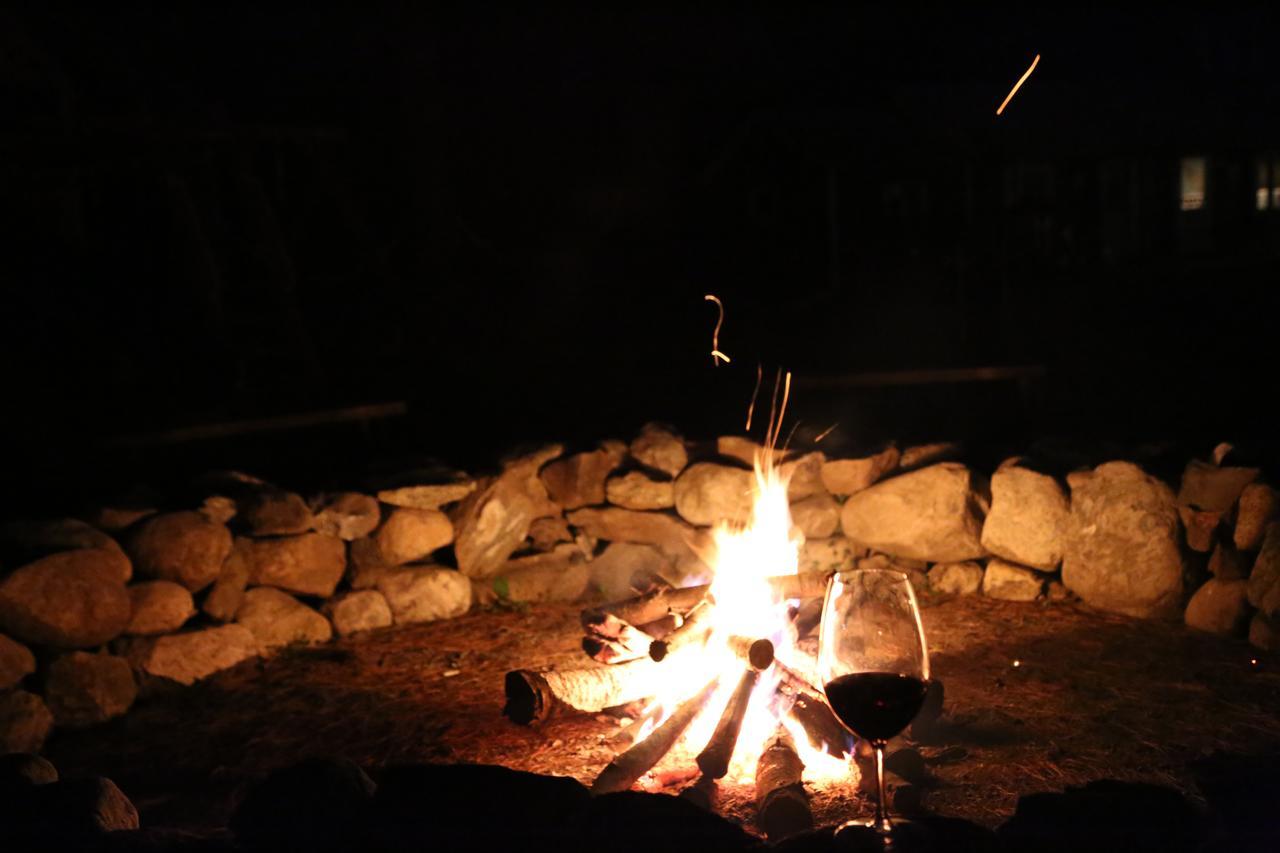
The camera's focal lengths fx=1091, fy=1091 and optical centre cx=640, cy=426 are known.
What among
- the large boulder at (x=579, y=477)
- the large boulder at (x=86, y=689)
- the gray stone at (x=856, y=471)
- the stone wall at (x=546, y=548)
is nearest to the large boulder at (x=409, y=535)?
the stone wall at (x=546, y=548)

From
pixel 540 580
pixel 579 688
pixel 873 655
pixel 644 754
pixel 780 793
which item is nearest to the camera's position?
pixel 873 655

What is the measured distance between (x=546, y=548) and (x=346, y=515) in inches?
46.0

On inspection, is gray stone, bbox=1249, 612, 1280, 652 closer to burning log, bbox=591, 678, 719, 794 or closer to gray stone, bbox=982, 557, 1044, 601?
gray stone, bbox=982, 557, 1044, 601

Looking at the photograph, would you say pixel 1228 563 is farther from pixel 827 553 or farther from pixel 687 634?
pixel 687 634

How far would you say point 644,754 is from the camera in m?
3.81

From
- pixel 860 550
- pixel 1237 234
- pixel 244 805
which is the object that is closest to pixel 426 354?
pixel 860 550

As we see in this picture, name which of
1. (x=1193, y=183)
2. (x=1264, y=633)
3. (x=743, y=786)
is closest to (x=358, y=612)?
(x=743, y=786)

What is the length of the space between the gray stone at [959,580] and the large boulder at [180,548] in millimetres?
3715

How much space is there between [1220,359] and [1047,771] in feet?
31.5

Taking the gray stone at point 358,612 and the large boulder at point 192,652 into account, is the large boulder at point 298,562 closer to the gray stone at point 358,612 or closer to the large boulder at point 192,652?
the gray stone at point 358,612

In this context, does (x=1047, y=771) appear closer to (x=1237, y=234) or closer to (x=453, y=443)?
(x=453, y=443)

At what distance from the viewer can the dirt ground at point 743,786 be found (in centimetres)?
385

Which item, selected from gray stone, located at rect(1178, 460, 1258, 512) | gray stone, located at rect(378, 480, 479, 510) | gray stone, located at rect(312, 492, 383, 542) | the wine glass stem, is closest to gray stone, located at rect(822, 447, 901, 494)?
gray stone, located at rect(1178, 460, 1258, 512)

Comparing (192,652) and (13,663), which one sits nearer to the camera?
(13,663)
